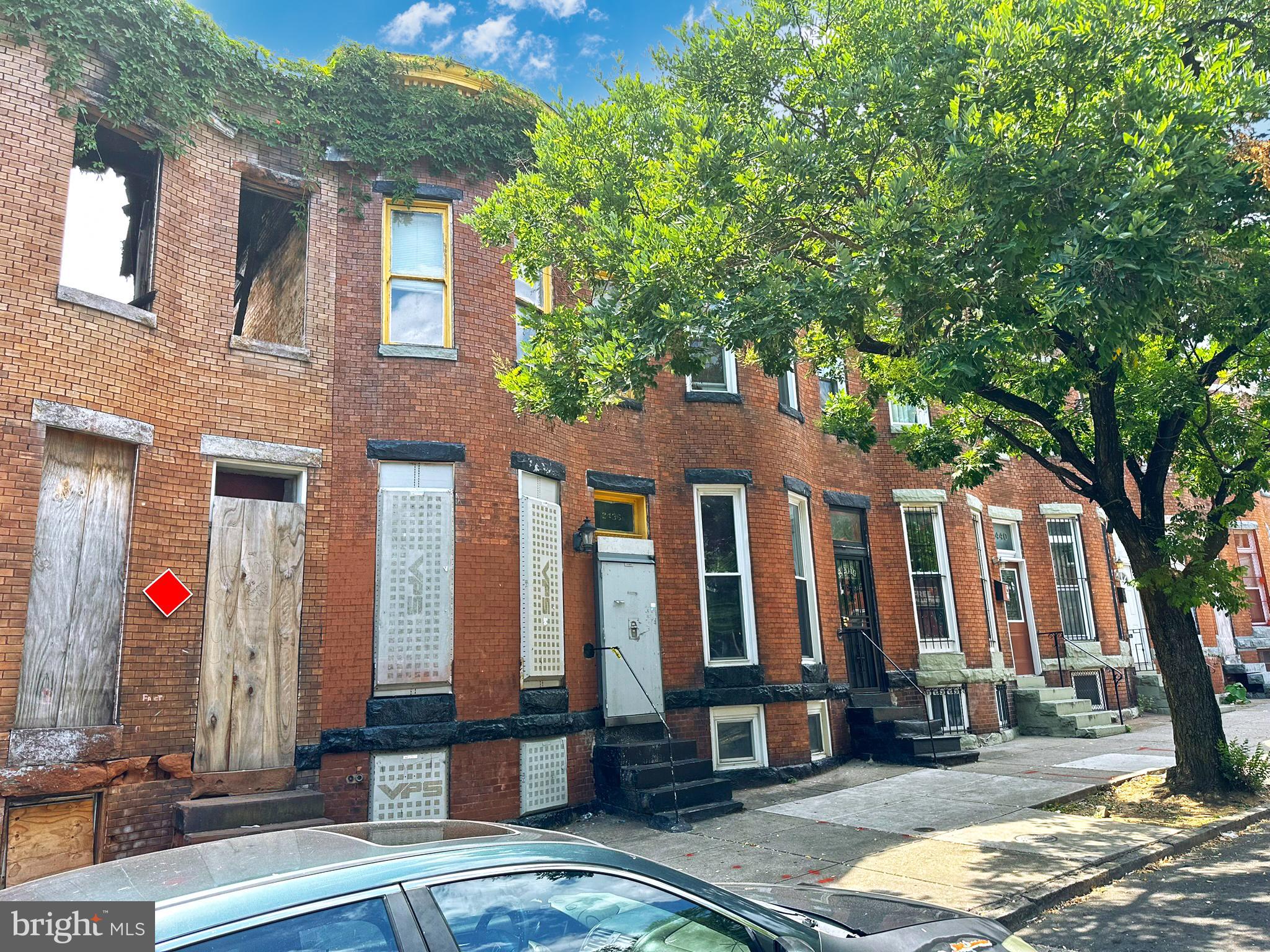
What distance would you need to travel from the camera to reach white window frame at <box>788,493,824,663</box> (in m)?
13.7

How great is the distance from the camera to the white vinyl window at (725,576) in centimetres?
1266

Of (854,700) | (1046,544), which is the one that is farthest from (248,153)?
(1046,544)

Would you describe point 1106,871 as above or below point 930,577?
below

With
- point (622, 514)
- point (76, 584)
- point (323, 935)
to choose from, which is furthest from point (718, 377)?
point (323, 935)

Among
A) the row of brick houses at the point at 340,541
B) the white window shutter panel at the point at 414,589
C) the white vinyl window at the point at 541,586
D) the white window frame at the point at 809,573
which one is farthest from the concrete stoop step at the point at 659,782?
the white window frame at the point at 809,573

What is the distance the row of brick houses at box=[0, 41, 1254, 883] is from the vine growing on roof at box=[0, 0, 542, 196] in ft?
0.77

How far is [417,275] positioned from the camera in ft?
36.1

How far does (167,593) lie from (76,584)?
0.79 metres

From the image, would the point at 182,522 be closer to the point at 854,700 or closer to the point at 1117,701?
the point at 854,700

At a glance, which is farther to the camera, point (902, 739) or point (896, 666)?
point (896, 666)

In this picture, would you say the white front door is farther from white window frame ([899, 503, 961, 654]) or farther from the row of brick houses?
white window frame ([899, 503, 961, 654])

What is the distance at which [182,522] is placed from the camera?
8992 mm

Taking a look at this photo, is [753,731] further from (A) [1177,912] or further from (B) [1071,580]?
(B) [1071,580]

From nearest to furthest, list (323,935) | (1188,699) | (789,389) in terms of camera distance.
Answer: (323,935) → (1188,699) → (789,389)
